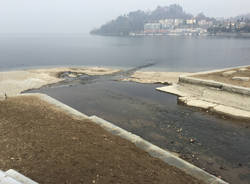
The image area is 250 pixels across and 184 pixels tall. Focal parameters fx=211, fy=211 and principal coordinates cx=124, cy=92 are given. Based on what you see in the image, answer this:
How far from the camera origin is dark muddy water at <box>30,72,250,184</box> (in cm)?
1035

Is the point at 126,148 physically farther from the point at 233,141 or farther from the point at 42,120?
the point at 233,141

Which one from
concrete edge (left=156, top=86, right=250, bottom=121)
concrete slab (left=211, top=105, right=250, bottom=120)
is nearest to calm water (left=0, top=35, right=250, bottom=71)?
concrete edge (left=156, top=86, right=250, bottom=121)

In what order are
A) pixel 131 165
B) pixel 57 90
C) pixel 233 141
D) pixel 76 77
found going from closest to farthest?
pixel 131 165
pixel 233 141
pixel 57 90
pixel 76 77

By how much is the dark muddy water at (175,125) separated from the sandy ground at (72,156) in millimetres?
3707

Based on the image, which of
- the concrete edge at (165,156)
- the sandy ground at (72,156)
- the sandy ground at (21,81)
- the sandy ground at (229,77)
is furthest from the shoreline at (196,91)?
the sandy ground at (72,156)

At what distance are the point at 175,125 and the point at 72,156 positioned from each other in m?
9.22

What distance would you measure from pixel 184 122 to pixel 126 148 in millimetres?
7971

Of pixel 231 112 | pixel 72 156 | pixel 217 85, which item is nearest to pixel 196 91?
pixel 217 85

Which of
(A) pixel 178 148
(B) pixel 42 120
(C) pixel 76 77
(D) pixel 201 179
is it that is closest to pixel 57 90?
(C) pixel 76 77

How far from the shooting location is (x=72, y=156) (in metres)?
6.89

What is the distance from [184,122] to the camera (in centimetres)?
1511

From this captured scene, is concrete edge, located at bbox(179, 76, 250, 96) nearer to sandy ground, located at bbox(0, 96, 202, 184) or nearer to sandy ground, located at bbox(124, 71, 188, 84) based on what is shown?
sandy ground, located at bbox(124, 71, 188, 84)

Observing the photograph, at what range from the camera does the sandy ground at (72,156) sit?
6.02 metres

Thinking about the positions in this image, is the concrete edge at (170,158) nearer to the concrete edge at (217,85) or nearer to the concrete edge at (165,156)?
the concrete edge at (165,156)
